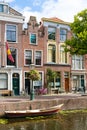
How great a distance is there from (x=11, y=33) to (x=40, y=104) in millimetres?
18339

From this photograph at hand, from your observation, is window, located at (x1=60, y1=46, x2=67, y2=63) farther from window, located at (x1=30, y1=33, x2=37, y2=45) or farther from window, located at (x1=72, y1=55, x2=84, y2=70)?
window, located at (x1=30, y1=33, x2=37, y2=45)

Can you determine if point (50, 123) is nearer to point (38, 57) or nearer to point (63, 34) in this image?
point (38, 57)

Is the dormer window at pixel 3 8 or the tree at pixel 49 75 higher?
the dormer window at pixel 3 8

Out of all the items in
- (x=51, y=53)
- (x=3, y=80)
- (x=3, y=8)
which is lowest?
(x=3, y=80)

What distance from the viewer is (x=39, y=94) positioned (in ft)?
149

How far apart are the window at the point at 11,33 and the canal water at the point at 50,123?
1909 cm

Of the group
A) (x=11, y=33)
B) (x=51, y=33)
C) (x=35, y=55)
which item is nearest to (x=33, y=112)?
(x=11, y=33)

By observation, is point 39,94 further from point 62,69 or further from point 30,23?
point 30,23

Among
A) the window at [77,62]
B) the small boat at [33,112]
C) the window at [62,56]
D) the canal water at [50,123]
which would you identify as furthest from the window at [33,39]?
the canal water at [50,123]

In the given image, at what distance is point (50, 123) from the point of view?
24547mm

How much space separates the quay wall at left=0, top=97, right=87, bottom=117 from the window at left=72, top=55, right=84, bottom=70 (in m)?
19.8

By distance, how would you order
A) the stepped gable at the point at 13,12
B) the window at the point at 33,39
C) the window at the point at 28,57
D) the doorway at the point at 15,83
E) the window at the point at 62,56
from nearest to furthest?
the doorway at the point at 15,83 < the stepped gable at the point at 13,12 < the window at the point at 28,57 < the window at the point at 33,39 < the window at the point at 62,56

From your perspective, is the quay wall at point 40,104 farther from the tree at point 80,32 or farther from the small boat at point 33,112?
the tree at point 80,32

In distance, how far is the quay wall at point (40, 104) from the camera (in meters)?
26.5
